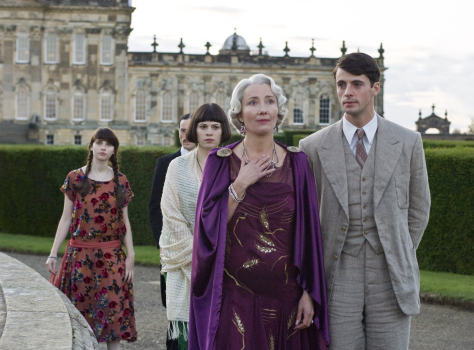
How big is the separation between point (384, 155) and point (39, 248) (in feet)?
34.0

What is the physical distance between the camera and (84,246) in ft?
16.9

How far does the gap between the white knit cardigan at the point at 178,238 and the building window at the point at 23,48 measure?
4679 centimetres

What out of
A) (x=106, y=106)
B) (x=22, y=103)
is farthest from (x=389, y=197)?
(x=22, y=103)

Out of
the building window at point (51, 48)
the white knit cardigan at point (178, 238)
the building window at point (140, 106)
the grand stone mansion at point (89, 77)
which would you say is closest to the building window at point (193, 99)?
the grand stone mansion at point (89, 77)

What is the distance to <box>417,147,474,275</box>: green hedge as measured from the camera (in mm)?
9758

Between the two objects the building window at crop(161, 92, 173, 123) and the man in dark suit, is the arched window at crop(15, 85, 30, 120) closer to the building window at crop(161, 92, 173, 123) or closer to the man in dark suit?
the building window at crop(161, 92, 173, 123)

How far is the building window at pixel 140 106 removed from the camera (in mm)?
49281

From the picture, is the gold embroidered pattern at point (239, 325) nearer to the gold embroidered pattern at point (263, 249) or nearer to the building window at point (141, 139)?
the gold embroidered pattern at point (263, 249)

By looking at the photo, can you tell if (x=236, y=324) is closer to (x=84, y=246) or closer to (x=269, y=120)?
(x=269, y=120)

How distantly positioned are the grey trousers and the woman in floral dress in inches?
89.7

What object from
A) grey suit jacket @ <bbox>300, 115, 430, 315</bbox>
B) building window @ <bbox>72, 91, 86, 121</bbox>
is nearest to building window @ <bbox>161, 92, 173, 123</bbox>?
building window @ <bbox>72, 91, 86, 121</bbox>

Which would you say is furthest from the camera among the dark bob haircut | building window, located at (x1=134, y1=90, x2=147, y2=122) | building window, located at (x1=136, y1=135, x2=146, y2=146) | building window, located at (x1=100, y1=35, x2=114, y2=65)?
building window, located at (x1=134, y1=90, x2=147, y2=122)

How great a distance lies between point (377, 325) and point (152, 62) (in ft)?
155

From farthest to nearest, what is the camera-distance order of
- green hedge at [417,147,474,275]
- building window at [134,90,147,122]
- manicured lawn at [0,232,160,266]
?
1. building window at [134,90,147,122]
2. manicured lawn at [0,232,160,266]
3. green hedge at [417,147,474,275]
